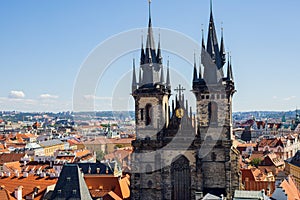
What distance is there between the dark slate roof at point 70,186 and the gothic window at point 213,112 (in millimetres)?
15187

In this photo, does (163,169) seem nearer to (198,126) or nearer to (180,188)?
(180,188)

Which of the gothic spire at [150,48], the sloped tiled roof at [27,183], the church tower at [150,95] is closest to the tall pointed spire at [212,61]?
the church tower at [150,95]

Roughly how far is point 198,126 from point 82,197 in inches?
577

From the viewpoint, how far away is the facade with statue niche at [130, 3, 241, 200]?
157 feet

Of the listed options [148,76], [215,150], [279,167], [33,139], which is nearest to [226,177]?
[215,150]

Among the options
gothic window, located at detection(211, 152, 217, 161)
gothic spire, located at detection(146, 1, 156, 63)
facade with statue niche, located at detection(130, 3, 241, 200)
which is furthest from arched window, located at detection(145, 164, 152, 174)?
gothic spire, located at detection(146, 1, 156, 63)

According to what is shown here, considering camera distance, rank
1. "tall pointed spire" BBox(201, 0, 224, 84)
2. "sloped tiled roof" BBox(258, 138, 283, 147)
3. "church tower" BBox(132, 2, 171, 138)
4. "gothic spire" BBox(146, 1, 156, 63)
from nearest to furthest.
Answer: "tall pointed spire" BBox(201, 0, 224, 84) < "church tower" BBox(132, 2, 171, 138) < "gothic spire" BBox(146, 1, 156, 63) < "sloped tiled roof" BBox(258, 138, 283, 147)

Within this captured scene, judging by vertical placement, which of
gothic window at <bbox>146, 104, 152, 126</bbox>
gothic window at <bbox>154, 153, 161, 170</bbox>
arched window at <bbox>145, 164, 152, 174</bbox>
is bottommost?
arched window at <bbox>145, 164, 152, 174</bbox>

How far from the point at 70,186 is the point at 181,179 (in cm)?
1285

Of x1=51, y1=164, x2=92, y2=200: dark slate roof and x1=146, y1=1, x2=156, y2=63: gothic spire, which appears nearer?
x1=51, y1=164, x2=92, y2=200: dark slate roof

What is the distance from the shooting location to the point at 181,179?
161ft

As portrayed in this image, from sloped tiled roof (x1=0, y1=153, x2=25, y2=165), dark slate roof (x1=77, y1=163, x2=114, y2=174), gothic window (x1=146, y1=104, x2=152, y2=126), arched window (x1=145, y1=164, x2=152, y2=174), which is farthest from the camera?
sloped tiled roof (x1=0, y1=153, x2=25, y2=165)

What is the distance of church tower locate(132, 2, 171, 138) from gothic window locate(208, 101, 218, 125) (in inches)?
194

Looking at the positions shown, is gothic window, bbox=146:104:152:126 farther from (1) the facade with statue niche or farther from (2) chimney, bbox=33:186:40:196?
(2) chimney, bbox=33:186:40:196
